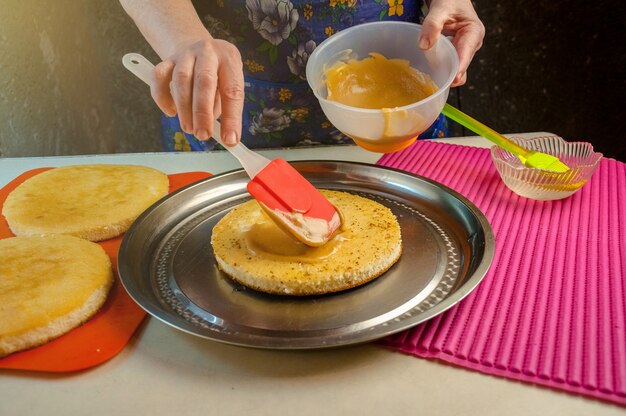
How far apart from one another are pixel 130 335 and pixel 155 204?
334 millimetres

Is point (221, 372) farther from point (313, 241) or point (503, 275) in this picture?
point (503, 275)

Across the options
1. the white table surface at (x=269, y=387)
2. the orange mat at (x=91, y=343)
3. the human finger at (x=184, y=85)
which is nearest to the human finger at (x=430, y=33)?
the human finger at (x=184, y=85)

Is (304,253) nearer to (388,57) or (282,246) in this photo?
(282,246)

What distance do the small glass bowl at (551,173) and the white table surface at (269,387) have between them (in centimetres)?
55

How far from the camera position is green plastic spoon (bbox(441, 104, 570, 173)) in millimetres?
1305

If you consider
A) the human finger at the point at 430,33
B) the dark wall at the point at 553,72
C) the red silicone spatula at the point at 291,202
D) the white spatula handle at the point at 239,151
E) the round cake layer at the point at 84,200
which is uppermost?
the human finger at the point at 430,33

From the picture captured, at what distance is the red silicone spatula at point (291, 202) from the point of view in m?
1.04

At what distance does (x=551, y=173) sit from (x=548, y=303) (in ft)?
1.25

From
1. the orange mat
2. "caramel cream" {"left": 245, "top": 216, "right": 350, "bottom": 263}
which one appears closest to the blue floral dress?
"caramel cream" {"left": 245, "top": 216, "right": 350, "bottom": 263}

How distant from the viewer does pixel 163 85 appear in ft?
3.61

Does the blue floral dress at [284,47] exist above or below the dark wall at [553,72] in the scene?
above

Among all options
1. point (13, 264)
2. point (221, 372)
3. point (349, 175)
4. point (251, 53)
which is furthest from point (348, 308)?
point (251, 53)

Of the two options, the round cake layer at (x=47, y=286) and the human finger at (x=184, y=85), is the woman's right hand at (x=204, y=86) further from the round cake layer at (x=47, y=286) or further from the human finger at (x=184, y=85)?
the round cake layer at (x=47, y=286)

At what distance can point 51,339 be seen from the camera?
0.95 m
